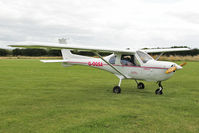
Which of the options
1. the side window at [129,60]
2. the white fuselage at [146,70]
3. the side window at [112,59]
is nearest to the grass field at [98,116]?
the white fuselage at [146,70]

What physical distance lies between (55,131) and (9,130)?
3.41 feet

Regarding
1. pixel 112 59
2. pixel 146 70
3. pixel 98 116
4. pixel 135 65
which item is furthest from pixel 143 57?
pixel 98 116

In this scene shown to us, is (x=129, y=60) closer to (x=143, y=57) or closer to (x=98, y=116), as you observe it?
(x=143, y=57)

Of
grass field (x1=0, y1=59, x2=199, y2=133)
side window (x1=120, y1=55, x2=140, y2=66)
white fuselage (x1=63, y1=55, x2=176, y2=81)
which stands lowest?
grass field (x1=0, y1=59, x2=199, y2=133)

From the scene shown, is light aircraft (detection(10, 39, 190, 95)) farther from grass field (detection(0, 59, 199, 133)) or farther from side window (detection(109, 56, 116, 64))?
grass field (detection(0, 59, 199, 133))

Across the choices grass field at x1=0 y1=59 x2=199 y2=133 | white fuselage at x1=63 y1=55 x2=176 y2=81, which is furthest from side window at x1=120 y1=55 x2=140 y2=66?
grass field at x1=0 y1=59 x2=199 y2=133

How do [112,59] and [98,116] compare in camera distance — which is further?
[112,59]

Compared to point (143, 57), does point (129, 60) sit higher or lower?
lower

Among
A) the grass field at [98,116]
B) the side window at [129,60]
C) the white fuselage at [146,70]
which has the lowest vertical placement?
the grass field at [98,116]

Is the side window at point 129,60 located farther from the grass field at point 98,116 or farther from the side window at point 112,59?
the grass field at point 98,116

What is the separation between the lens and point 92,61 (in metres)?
11.3

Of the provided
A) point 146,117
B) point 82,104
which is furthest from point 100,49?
point 146,117

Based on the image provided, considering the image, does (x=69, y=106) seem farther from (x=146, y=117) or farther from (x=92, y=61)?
(x=92, y=61)

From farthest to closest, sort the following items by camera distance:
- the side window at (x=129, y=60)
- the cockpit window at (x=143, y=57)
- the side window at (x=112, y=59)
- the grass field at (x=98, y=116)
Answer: the side window at (x=112, y=59), the side window at (x=129, y=60), the cockpit window at (x=143, y=57), the grass field at (x=98, y=116)
